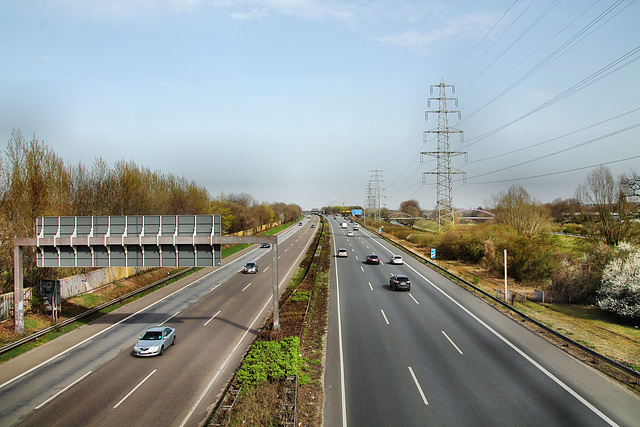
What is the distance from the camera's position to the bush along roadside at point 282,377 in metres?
13.0

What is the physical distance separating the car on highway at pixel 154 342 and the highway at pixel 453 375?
9.07m

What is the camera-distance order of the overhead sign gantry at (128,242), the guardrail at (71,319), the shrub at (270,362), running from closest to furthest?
the shrub at (270,362), the guardrail at (71,319), the overhead sign gantry at (128,242)

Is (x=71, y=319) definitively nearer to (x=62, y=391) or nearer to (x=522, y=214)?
(x=62, y=391)

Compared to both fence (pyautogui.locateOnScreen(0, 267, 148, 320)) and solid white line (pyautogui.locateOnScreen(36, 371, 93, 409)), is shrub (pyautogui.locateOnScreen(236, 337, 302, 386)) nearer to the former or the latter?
solid white line (pyautogui.locateOnScreen(36, 371, 93, 409))

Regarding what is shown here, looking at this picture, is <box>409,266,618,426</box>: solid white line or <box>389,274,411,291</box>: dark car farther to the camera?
<box>389,274,411,291</box>: dark car

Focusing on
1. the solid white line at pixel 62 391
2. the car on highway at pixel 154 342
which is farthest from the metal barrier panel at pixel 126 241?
the solid white line at pixel 62 391

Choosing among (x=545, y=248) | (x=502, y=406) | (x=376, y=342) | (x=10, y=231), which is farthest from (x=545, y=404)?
(x=10, y=231)

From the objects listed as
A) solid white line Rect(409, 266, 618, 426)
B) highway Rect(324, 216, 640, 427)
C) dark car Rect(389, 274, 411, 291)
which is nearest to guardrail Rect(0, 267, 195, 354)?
highway Rect(324, 216, 640, 427)

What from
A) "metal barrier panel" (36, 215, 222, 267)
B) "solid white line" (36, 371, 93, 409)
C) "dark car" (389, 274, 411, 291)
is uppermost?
"metal barrier panel" (36, 215, 222, 267)

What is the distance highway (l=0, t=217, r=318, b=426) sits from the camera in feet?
46.8

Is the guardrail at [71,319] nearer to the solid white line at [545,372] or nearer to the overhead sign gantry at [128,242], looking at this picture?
the overhead sign gantry at [128,242]

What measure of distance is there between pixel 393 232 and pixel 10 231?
83.5m

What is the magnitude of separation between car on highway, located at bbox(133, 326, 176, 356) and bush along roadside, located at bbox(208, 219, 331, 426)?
15.8 feet

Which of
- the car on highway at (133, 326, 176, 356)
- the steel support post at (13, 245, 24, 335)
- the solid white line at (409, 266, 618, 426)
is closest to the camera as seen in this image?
the solid white line at (409, 266, 618, 426)
